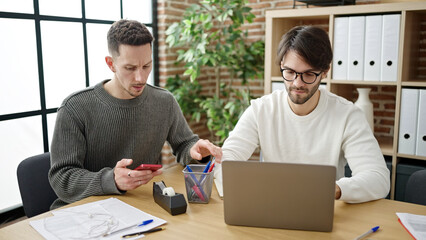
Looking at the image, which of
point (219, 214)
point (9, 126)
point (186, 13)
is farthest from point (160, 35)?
point (219, 214)

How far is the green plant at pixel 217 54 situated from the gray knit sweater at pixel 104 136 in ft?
3.98

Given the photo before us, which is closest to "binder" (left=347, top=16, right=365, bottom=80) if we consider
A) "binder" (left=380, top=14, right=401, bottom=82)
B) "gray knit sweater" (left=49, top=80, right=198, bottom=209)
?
"binder" (left=380, top=14, right=401, bottom=82)

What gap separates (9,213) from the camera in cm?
242

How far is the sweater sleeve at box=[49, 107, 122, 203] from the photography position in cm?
145

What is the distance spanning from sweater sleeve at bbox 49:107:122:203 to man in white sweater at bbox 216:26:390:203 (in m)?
0.45

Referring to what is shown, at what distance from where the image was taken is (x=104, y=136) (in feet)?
5.51

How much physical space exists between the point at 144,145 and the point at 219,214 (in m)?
0.62

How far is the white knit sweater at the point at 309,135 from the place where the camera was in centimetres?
160

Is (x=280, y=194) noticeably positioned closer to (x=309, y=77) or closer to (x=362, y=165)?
(x=362, y=165)

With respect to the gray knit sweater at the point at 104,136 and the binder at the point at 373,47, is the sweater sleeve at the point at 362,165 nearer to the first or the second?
the gray knit sweater at the point at 104,136

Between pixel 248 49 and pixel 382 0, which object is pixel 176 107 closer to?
pixel 248 49

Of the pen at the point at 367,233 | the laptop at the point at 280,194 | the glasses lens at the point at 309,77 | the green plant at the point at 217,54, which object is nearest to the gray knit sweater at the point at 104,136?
the laptop at the point at 280,194

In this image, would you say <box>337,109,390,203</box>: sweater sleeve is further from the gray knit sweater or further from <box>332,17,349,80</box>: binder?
<box>332,17,349,80</box>: binder

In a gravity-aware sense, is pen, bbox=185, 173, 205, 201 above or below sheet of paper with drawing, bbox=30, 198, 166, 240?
above
